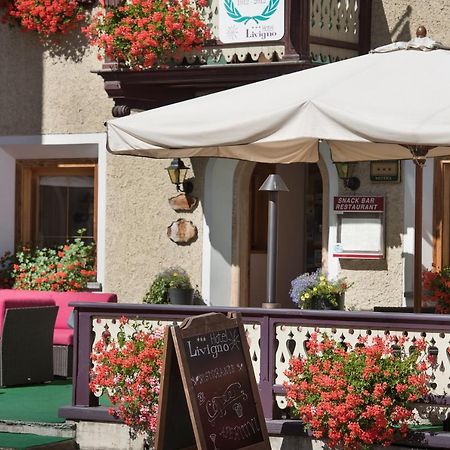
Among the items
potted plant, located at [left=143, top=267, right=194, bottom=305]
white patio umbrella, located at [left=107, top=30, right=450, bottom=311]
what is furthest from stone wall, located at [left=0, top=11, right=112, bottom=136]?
white patio umbrella, located at [left=107, top=30, right=450, bottom=311]

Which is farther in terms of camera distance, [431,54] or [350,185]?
[350,185]

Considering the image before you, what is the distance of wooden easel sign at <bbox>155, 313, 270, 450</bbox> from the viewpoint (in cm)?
875

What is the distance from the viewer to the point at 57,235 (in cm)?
1722

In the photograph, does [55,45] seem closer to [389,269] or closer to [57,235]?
[57,235]

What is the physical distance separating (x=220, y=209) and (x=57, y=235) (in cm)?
265

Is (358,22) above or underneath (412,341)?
above

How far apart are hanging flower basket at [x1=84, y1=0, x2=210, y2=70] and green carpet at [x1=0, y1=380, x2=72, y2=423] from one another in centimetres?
374

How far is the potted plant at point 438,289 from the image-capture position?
45.6 ft

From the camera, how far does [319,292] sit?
14281 millimetres

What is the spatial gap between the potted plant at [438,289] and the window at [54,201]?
4675 millimetres

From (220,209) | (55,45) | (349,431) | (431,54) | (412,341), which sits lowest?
(349,431)

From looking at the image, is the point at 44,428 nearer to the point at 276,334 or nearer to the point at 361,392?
the point at 276,334

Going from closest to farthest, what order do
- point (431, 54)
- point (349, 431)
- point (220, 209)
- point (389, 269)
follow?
1. point (349, 431)
2. point (431, 54)
3. point (389, 269)
4. point (220, 209)

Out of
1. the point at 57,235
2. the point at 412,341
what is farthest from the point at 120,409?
the point at 57,235
